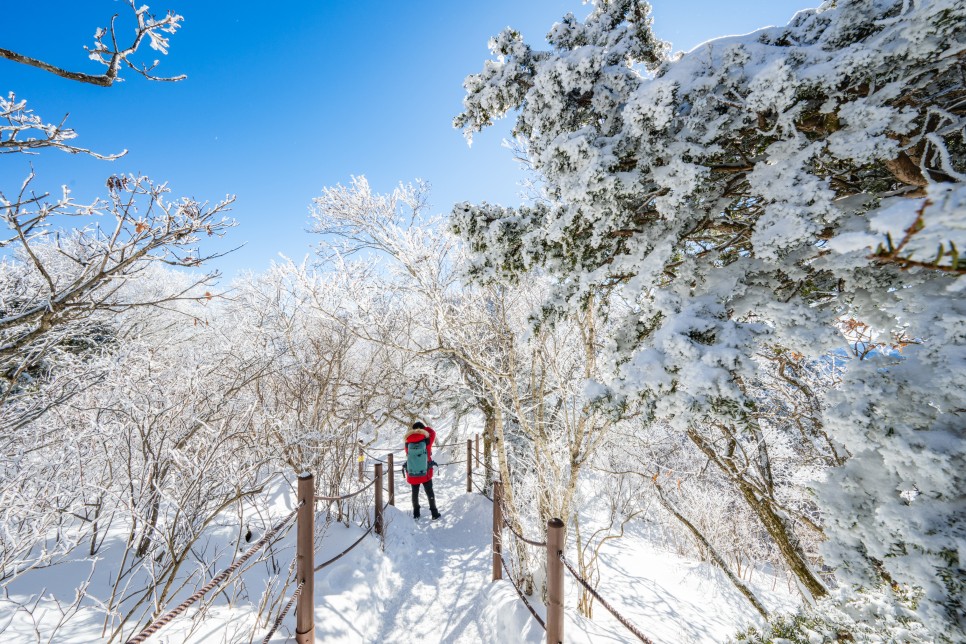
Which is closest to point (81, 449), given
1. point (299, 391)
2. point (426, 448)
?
point (299, 391)

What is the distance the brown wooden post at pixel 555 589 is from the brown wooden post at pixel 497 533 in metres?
1.77

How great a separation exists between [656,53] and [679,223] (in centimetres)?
161

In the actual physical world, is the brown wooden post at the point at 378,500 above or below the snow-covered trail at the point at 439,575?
above

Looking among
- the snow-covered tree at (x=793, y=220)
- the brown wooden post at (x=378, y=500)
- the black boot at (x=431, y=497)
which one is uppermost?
the snow-covered tree at (x=793, y=220)

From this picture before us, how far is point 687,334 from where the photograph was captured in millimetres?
2123

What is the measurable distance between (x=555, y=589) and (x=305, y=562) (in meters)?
2.06

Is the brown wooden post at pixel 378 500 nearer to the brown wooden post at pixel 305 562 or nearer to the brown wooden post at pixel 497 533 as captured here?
the brown wooden post at pixel 497 533

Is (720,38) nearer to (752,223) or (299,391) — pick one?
(752,223)

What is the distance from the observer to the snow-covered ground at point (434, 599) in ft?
9.48

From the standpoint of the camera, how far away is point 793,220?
1.94 metres

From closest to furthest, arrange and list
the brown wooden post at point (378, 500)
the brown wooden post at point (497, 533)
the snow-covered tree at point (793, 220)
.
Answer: the snow-covered tree at point (793, 220)
the brown wooden post at point (497, 533)
the brown wooden post at point (378, 500)

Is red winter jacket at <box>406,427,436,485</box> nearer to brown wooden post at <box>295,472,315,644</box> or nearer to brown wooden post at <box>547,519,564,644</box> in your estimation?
brown wooden post at <box>295,472,315,644</box>

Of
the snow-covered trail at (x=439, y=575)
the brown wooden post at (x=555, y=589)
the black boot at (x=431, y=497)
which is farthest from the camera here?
the black boot at (x=431, y=497)

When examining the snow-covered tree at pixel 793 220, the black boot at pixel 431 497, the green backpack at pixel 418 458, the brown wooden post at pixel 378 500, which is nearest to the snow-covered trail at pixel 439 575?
the black boot at pixel 431 497
